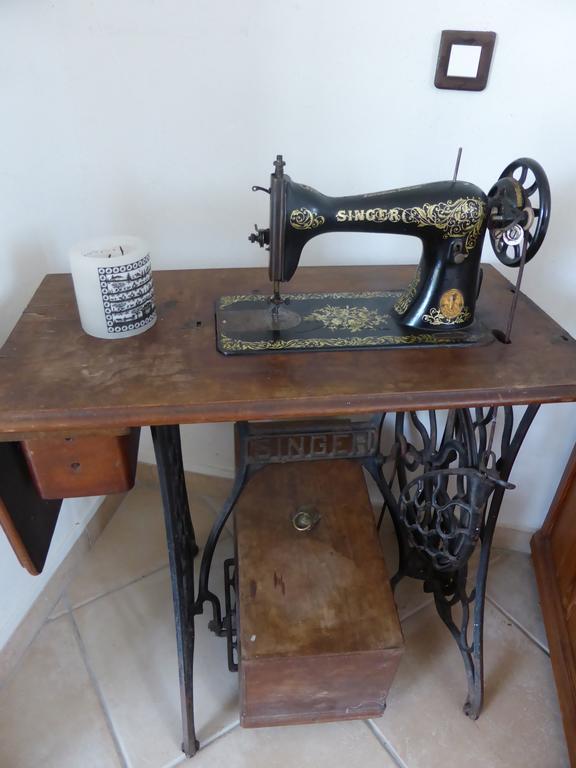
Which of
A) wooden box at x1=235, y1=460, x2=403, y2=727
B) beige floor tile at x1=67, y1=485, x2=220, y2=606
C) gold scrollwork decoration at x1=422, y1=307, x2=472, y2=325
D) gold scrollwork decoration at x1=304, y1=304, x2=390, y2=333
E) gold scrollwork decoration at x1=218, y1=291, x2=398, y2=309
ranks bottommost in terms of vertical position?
beige floor tile at x1=67, y1=485, x2=220, y2=606

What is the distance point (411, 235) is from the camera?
875mm

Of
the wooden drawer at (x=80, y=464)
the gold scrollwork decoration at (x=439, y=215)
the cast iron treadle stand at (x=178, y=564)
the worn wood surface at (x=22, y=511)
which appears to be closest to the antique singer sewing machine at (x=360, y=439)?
the gold scrollwork decoration at (x=439, y=215)

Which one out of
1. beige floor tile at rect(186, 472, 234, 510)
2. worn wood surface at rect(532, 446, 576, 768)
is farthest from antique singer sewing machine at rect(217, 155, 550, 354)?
beige floor tile at rect(186, 472, 234, 510)

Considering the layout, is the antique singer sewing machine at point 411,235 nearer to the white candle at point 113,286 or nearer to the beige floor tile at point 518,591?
the white candle at point 113,286

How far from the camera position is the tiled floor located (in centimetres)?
120

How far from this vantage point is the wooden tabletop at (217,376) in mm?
771

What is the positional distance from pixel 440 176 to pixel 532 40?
28 centimetres

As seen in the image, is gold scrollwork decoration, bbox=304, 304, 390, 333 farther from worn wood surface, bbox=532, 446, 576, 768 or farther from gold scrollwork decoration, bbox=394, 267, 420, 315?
worn wood surface, bbox=532, 446, 576, 768

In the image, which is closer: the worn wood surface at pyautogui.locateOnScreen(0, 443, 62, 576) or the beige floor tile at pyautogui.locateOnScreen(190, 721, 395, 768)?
the worn wood surface at pyautogui.locateOnScreen(0, 443, 62, 576)

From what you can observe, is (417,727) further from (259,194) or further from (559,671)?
(259,194)

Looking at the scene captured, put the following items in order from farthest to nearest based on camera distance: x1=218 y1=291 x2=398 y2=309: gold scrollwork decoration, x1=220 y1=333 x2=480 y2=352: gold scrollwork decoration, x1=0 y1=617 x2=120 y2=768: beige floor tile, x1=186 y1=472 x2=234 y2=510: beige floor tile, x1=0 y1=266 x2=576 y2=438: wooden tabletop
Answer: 1. x1=186 y1=472 x2=234 y2=510: beige floor tile
2. x1=0 y1=617 x2=120 y2=768: beige floor tile
3. x1=218 y1=291 x2=398 y2=309: gold scrollwork decoration
4. x1=220 y1=333 x2=480 y2=352: gold scrollwork decoration
5. x1=0 y1=266 x2=576 y2=438: wooden tabletop

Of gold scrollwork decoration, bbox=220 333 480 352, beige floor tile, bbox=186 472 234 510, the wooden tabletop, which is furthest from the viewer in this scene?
beige floor tile, bbox=186 472 234 510

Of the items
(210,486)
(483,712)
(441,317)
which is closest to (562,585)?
(483,712)

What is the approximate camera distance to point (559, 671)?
4.33ft
